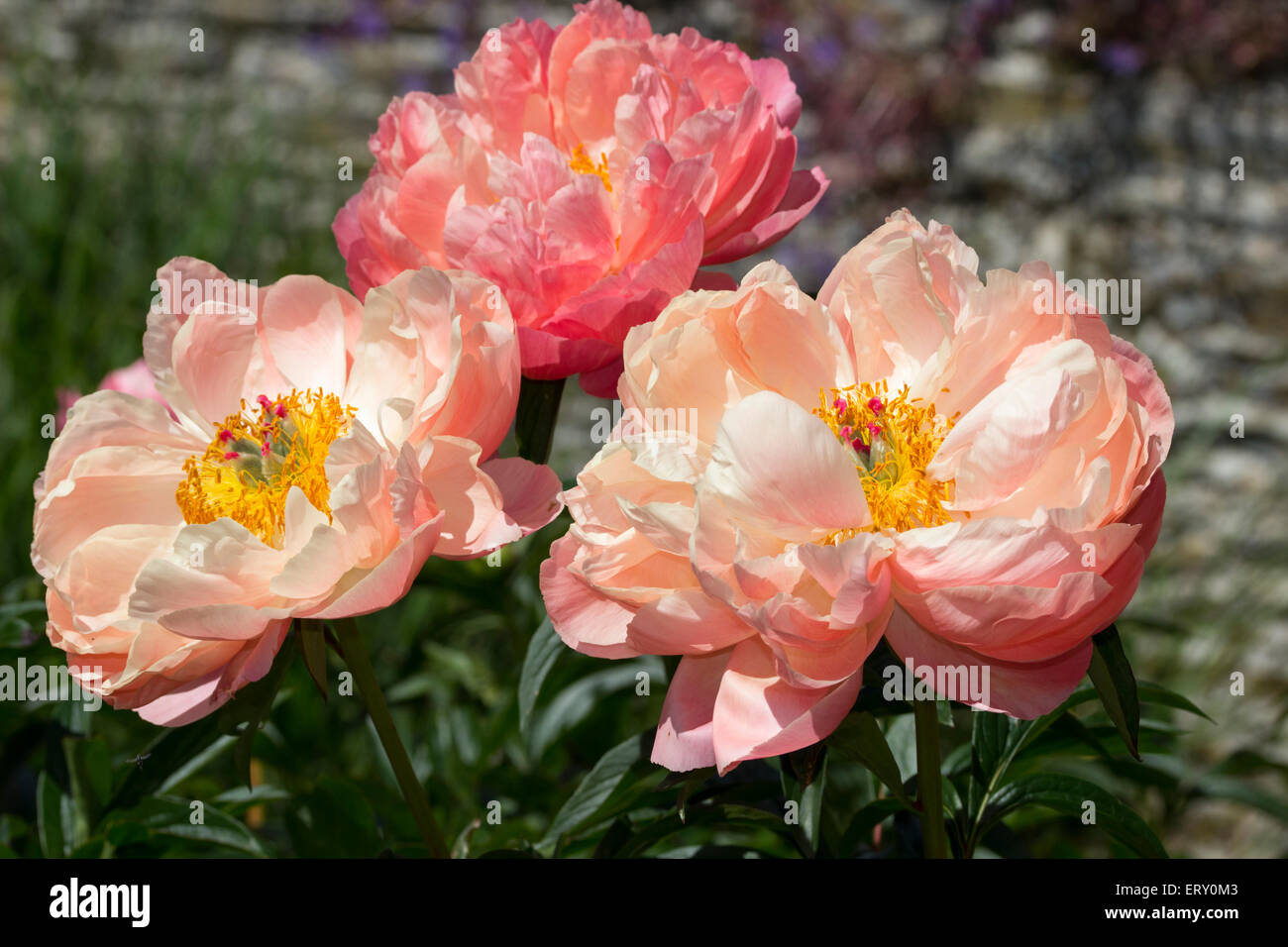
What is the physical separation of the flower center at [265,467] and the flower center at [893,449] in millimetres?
285

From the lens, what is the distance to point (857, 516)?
0.56 m

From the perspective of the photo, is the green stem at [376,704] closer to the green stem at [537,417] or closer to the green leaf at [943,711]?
the green stem at [537,417]

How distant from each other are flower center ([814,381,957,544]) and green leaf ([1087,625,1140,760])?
0.32 ft

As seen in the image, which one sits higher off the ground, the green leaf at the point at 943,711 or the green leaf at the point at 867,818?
the green leaf at the point at 943,711

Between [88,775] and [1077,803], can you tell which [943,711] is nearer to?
[1077,803]

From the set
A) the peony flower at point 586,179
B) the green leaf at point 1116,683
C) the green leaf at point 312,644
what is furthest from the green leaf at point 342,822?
the green leaf at point 1116,683

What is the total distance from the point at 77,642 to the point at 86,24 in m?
3.96

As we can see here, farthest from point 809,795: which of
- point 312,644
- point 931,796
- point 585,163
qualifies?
point 585,163

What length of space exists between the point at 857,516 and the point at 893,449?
0.25ft

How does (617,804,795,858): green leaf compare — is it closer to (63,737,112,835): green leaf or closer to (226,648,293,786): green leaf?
(226,648,293,786): green leaf

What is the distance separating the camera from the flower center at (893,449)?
24.2 inches

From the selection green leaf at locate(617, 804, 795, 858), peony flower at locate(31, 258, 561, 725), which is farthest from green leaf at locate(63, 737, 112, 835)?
green leaf at locate(617, 804, 795, 858)

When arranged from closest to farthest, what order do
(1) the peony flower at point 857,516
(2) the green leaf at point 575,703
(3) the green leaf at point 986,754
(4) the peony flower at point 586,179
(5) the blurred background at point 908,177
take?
(1) the peony flower at point 857,516, (4) the peony flower at point 586,179, (3) the green leaf at point 986,754, (2) the green leaf at point 575,703, (5) the blurred background at point 908,177

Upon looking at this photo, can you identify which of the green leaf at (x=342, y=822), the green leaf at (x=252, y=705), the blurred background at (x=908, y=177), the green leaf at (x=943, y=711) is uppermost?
the blurred background at (x=908, y=177)
